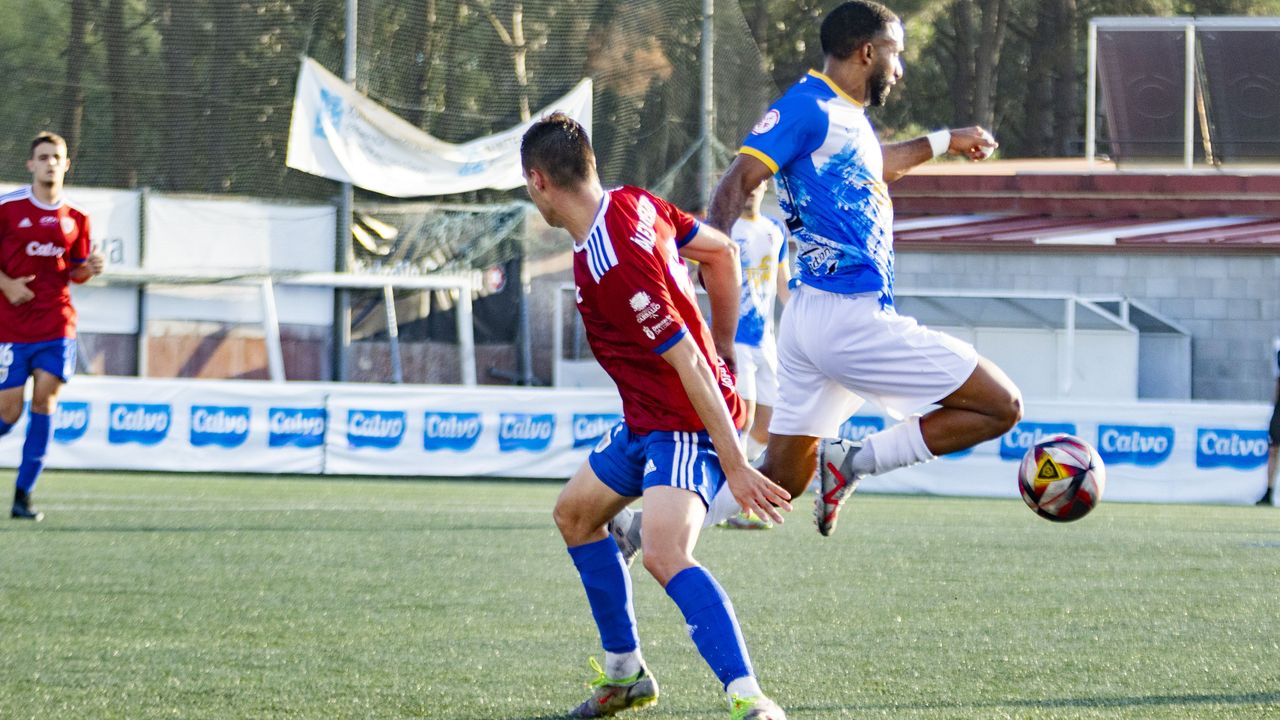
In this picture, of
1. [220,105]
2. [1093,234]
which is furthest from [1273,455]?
[220,105]

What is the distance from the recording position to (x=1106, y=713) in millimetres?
4309

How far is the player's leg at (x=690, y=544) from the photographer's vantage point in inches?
158

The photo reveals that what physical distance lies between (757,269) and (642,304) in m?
6.26

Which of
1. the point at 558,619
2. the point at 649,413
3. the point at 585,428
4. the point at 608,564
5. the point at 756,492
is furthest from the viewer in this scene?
the point at 585,428

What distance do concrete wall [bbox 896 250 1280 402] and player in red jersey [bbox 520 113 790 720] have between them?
1678cm

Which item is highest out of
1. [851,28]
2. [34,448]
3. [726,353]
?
[851,28]

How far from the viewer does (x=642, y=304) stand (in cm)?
402

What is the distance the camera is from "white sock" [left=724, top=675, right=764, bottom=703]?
3934 mm

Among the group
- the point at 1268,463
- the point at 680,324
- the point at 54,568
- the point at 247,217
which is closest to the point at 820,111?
the point at 680,324

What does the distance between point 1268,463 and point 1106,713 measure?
10850mm

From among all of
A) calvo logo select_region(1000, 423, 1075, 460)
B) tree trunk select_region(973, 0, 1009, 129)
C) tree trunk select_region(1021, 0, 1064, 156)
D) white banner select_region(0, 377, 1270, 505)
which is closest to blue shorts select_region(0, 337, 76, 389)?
white banner select_region(0, 377, 1270, 505)

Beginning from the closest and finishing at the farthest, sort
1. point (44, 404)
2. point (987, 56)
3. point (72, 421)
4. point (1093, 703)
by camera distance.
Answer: point (1093, 703) → point (44, 404) → point (72, 421) → point (987, 56)

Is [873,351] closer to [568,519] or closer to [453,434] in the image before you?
[568,519]

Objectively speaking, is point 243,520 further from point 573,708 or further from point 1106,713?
point 1106,713
